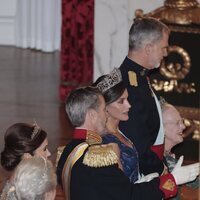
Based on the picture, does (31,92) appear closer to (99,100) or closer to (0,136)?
(0,136)

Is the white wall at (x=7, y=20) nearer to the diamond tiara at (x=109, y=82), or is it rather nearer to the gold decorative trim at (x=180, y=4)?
the gold decorative trim at (x=180, y=4)

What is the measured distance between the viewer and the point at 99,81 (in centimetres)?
498

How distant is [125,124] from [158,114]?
0.82 feet

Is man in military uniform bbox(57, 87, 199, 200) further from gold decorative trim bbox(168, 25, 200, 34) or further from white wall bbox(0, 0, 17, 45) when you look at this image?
white wall bbox(0, 0, 17, 45)

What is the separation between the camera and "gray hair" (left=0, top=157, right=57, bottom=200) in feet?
12.3

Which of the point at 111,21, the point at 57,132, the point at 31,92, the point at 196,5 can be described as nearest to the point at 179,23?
the point at 196,5

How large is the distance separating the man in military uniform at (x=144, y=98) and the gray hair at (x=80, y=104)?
0.79m

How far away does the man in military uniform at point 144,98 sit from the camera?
5289 mm

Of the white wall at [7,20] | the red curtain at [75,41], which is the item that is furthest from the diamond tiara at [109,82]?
the white wall at [7,20]

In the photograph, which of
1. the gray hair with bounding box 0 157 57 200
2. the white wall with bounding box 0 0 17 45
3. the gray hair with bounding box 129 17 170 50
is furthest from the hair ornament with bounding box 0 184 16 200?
the white wall with bounding box 0 0 17 45

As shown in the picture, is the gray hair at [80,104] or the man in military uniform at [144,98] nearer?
the gray hair at [80,104]

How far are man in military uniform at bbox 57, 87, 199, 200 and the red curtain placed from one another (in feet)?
16.8

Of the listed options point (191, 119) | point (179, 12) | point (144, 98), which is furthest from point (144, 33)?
point (191, 119)

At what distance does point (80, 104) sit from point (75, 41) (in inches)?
209
